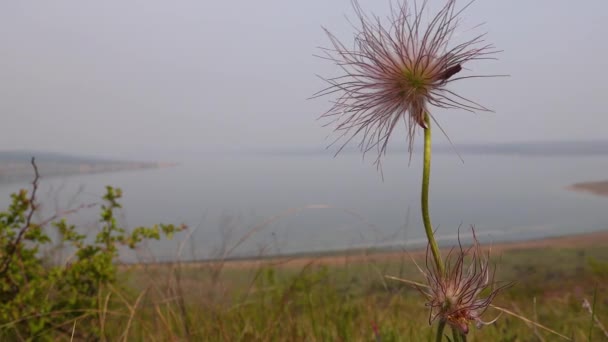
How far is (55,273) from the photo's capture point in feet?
15.9

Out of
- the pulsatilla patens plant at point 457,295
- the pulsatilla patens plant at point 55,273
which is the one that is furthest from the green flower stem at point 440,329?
the pulsatilla patens plant at point 55,273

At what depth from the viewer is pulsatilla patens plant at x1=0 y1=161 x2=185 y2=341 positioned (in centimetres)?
473

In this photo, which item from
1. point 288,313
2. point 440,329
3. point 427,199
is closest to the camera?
point 427,199

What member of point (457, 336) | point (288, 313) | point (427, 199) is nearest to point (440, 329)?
point (457, 336)

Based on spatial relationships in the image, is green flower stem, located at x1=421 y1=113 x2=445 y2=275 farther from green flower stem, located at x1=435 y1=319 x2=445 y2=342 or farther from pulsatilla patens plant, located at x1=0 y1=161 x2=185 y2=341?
pulsatilla patens plant, located at x1=0 y1=161 x2=185 y2=341

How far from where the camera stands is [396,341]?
3598 millimetres

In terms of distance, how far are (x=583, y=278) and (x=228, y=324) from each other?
39.2 ft

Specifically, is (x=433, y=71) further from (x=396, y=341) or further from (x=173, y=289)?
(x=173, y=289)

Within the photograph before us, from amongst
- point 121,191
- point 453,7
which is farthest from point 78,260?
point 453,7

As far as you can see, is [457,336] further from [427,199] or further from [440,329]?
[427,199]

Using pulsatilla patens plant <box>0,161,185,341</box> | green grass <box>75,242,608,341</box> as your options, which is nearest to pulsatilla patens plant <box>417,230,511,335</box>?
green grass <box>75,242,608,341</box>

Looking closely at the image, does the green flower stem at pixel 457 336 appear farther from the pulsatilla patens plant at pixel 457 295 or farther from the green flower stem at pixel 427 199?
the green flower stem at pixel 427 199

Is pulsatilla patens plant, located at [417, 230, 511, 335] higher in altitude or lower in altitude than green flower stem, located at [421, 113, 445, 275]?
lower

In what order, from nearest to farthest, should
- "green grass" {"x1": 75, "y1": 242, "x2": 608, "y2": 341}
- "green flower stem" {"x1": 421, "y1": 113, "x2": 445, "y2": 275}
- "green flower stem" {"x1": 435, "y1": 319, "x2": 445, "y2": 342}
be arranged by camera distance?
1. "green flower stem" {"x1": 421, "y1": 113, "x2": 445, "y2": 275}
2. "green flower stem" {"x1": 435, "y1": 319, "x2": 445, "y2": 342}
3. "green grass" {"x1": 75, "y1": 242, "x2": 608, "y2": 341}
